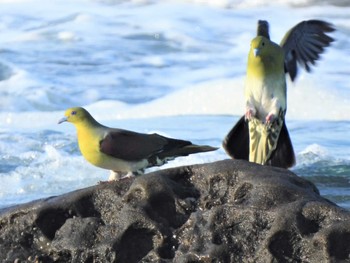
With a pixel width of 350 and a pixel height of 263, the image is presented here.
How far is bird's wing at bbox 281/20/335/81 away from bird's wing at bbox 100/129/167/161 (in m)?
2.15

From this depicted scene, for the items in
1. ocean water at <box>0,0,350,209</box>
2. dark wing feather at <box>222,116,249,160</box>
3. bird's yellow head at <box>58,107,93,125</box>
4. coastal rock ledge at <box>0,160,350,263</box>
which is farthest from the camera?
ocean water at <box>0,0,350,209</box>

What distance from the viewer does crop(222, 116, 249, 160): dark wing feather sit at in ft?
26.4

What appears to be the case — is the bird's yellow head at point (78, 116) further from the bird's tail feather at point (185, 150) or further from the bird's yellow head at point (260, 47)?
the bird's yellow head at point (260, 47)

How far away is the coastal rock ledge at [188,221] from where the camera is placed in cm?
522

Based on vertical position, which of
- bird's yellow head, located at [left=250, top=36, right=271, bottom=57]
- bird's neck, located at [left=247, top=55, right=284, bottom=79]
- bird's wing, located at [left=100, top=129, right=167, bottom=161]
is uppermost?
bird's yellow head, located at [left=250, top=36, right=271, bottom=57]

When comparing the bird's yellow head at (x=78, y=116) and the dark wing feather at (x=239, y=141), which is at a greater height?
the bird's yellow head at (x=78, y=116)

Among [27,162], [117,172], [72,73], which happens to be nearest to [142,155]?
[117,172]

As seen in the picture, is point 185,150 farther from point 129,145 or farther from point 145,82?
point 145,82

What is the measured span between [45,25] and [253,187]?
1430cm

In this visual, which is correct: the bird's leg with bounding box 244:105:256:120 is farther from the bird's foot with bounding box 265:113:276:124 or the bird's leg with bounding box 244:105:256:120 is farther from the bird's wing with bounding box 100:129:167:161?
the bird's wing with bounding box 100:129:167:161

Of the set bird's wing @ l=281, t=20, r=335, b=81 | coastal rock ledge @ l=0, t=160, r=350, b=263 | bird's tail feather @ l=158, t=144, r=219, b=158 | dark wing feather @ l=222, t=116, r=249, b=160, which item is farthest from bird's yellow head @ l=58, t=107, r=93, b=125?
bird's wing @ l=281, t=20, r=335, b=81

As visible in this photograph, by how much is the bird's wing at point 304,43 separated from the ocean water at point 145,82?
94 cm

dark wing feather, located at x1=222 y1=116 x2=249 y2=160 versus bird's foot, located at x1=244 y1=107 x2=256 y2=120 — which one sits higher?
bird's foot, located at x1=244 y1=107 x2=256 y2=120

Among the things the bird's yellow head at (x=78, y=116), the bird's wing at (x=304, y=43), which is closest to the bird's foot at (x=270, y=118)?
the bird's wing at (x=304, y=43)
